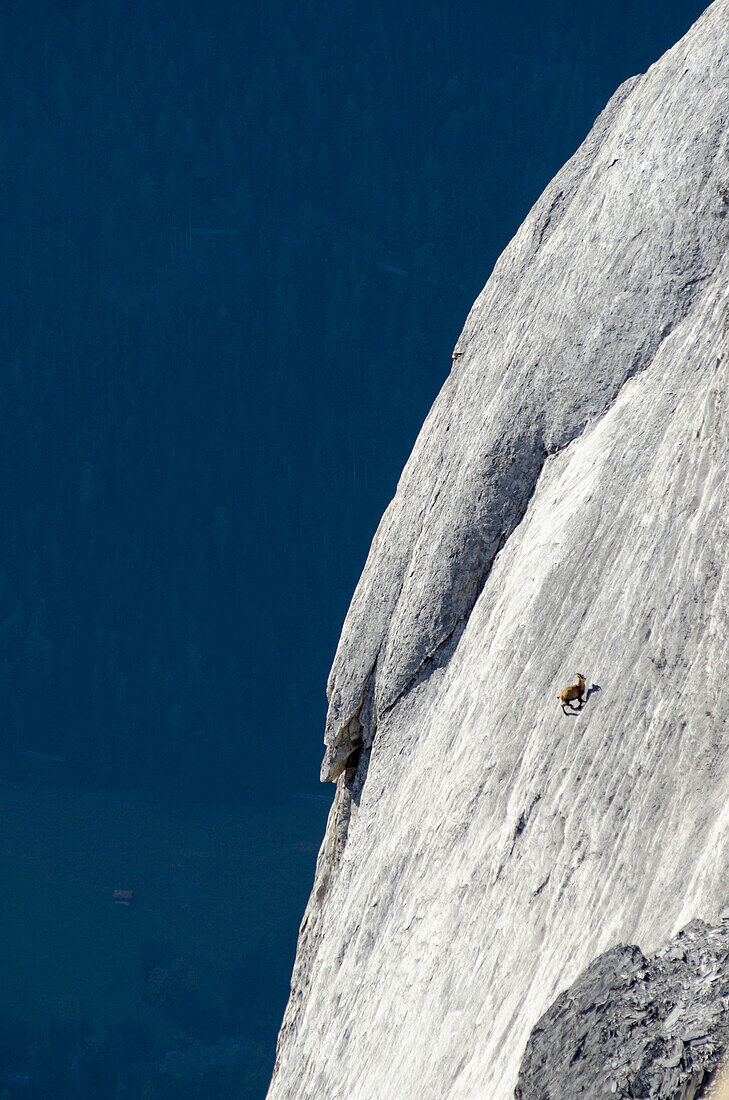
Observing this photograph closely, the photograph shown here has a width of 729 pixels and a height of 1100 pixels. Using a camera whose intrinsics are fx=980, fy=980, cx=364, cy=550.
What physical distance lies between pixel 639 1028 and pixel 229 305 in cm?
6798

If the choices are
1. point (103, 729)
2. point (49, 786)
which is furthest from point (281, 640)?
point (49, 786)

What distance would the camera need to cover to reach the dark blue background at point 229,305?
202 ft

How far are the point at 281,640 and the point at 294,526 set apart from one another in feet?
24.9

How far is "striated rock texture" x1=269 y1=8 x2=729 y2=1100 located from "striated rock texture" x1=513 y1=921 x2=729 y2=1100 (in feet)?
1.30

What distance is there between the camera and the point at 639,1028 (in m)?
3.46

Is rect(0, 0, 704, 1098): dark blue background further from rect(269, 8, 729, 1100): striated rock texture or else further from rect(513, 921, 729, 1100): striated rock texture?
rect(513, 921, 729, 1100): striated rock texture

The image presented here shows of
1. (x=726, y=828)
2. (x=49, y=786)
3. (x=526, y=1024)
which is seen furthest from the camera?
(x=49, y=786)

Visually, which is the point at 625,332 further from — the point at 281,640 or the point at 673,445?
the point at 281,640

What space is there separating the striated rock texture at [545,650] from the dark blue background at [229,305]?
51.9m

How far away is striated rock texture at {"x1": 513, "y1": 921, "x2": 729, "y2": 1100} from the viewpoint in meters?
3.16

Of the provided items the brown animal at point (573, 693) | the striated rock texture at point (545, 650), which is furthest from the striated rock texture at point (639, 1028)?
the brown animal at point (573, 693)

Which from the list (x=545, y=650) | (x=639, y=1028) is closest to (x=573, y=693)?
(x=545, y=650)

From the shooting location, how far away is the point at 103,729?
196ft

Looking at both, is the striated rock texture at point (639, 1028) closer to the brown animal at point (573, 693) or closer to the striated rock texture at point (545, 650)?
the striated rock texture at point (545, 650)
